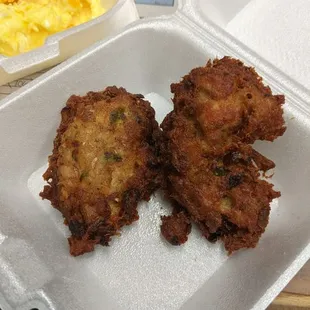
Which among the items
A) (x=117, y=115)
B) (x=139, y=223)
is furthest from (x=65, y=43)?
(x=139, y=223)

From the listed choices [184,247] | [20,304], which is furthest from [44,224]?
[184,247]

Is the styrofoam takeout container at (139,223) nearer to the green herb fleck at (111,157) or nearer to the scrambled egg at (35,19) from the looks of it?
the green herb fleck at (111,157)

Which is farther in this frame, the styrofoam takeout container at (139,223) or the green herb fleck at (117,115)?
the green herb fleck at (117,115)

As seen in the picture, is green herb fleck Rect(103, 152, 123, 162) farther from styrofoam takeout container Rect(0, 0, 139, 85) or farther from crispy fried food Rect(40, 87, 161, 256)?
styrofoam takeout container Rect(0, 0, 139, 85)

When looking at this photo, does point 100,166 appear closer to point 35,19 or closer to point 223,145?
point 223,145

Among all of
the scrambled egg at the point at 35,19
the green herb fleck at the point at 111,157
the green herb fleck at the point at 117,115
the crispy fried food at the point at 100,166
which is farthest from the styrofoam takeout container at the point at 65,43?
the green herb fleck at the point at 111,157
